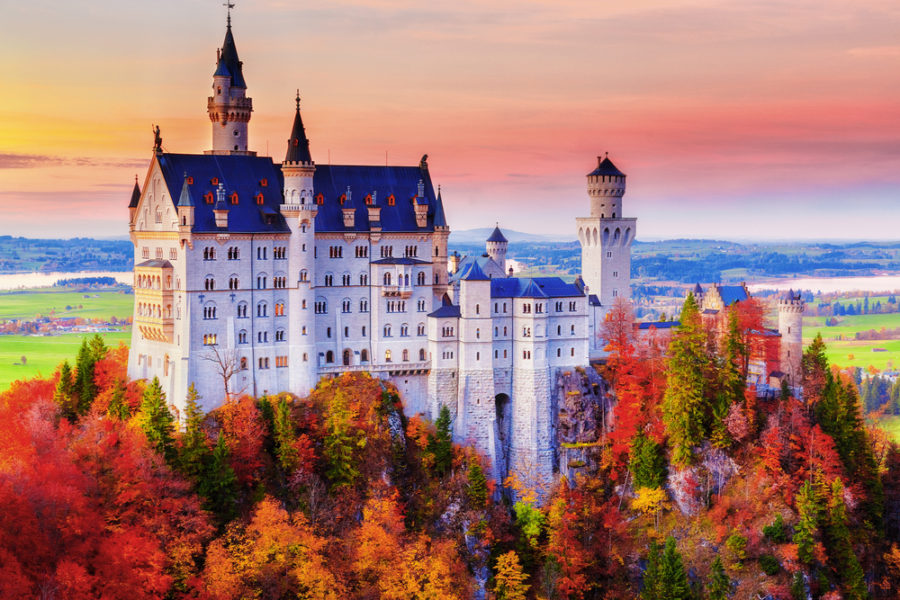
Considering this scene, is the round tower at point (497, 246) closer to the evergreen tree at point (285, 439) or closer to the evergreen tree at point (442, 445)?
the evergreen tree at point (442, 445)

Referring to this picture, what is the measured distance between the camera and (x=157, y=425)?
262 ft

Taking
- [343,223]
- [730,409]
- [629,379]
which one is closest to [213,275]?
[343,223]

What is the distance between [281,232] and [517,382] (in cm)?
2341

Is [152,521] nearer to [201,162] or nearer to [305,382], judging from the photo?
[305,382]

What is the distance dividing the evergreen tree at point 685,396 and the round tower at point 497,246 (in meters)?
20.5

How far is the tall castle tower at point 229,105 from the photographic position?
95688mm

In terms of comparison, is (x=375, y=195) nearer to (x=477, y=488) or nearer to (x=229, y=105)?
(x=229, y=105)

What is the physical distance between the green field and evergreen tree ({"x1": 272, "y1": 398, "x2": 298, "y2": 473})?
76330mm

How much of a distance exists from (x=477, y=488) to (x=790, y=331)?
3318cm

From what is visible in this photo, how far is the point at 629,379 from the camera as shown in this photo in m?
97.2

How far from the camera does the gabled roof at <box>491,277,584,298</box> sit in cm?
9512

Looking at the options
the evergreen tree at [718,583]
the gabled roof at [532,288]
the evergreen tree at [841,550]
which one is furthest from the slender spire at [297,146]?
the evergreen tree at [841,550]

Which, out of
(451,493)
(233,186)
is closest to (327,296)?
(233,186)

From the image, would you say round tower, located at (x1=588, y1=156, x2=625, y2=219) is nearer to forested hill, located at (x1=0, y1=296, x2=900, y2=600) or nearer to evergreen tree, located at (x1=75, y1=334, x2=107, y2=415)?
forested hill, located at (x1=0, y1=296, x2=900, y2=600)
